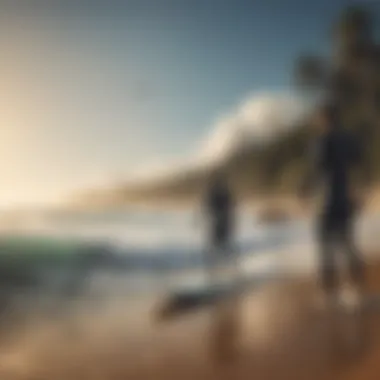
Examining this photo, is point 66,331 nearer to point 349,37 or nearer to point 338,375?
point 338,375

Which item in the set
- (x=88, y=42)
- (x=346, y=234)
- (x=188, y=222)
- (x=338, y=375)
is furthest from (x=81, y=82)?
(x=338, y=375)

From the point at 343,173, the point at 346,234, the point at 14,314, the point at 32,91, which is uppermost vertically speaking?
the point at 32,91

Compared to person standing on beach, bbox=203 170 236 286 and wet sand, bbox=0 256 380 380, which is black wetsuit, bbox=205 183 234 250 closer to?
person standing on beach, bbox=203 170 236 286

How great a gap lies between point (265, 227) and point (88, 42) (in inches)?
18.9

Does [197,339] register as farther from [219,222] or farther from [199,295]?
[219,222]

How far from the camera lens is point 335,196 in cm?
134

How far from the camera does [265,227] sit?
4.42 feet

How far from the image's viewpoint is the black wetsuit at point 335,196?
1332 millimetres

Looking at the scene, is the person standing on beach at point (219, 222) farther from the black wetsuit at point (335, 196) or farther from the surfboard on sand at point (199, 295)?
the black wetsuit at point (335, 196)

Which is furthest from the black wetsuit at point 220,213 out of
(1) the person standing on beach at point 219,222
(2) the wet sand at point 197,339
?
(2) the wet sand at point 197,339

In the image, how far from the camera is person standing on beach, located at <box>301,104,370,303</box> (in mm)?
1330

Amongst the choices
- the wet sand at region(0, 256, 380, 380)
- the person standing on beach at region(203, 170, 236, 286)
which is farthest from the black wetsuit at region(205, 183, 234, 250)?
the wet sand at region(0, 256, 380, 380)

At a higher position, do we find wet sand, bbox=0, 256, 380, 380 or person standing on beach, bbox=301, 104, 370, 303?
person standing on beach, bbox=301, 104, 370, 303

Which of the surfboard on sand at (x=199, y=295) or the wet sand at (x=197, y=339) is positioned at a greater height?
the surfboard on sand at (x=199, y=295)
